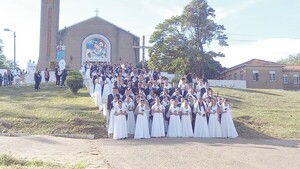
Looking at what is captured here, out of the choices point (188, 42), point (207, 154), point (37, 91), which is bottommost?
point (207, 154)

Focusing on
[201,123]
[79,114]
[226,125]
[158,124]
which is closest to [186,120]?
[201,123]

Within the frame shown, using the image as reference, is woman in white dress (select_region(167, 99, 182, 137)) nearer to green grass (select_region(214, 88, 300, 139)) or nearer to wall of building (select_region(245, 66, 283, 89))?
green grass (select_region(214, 88, 300, 139))

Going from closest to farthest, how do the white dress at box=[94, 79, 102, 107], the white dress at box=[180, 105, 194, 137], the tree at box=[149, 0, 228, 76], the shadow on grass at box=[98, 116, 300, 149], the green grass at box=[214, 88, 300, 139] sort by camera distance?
1. the shadow on grass at box=[98, 116, 300, 149]
2. the white dress at box=[180, 105, 194, 137]
3. the green grass at box=[214, 88, 300, 139]
4. the white dress at box=[94, 79, 102, 107]
5. the tree at box=[149, 0, 228, 76]

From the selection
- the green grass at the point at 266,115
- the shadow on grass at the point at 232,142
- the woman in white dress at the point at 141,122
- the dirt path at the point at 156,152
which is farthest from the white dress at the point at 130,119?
the green grass at the point at 266,115

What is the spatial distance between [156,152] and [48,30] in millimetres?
37763

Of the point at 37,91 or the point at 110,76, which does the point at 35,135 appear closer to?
the point at 110,76

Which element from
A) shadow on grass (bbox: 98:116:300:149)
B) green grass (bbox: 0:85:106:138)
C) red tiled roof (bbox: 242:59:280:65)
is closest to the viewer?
shadow on grass (bbox: 98:116:300:149)

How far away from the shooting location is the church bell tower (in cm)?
4694

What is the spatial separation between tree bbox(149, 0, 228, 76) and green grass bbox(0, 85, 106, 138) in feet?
73.1

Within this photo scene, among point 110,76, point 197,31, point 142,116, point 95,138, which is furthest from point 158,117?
point 197,31

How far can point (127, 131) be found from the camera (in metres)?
16.2

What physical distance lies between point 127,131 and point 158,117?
1.39m

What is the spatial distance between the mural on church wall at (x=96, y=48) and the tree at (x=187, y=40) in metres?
5.69

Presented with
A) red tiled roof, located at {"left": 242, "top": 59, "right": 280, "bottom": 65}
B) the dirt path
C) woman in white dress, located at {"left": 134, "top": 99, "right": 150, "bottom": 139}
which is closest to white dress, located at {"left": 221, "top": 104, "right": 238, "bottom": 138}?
the dirt path
